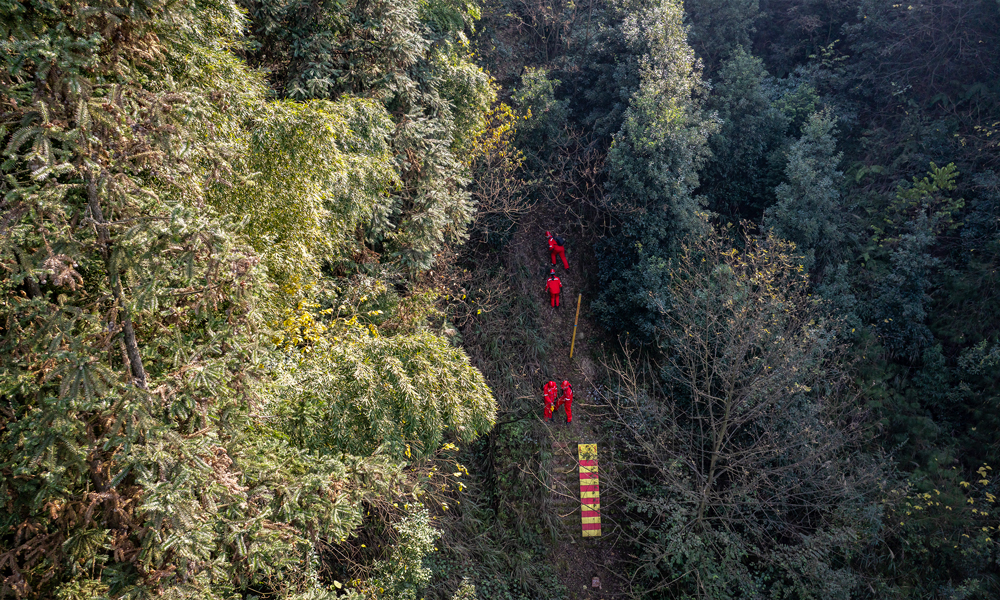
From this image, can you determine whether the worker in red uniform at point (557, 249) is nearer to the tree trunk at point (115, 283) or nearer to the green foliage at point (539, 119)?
the green foliage at point (539, 119)

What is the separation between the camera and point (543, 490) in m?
11.9

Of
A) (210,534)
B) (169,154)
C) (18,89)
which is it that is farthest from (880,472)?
(18,89)

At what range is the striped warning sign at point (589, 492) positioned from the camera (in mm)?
11266

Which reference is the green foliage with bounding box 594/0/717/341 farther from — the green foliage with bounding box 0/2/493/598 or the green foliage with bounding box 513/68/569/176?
the green foliage with bounding box 0/2/493/598

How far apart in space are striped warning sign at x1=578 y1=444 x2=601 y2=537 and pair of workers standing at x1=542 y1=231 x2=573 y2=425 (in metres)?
1.63

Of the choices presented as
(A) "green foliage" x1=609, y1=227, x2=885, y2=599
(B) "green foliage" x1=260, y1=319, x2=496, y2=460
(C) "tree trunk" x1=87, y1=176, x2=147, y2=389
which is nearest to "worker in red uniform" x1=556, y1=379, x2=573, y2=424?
(A) "green foliage" x1=609, y1=227, x2=885, y2=599

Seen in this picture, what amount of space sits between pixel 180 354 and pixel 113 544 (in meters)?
1.28

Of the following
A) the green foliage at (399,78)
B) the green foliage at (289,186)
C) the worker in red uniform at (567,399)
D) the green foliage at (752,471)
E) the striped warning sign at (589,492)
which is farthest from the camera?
the worker in red uniform at (567,399)

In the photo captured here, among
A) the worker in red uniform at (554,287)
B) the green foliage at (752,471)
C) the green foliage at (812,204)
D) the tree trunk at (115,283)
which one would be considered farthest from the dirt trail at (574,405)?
the tree trunk at (115,283)

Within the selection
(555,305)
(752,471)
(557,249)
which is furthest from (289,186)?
(752,471)

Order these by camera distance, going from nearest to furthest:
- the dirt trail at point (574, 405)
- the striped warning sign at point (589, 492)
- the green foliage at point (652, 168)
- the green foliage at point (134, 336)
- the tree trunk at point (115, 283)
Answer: the green foliage at point (134, 336)
the tree trunk at point (115, 283)
the striped warning sign at point (589, 492)
the dirt trail at point (574, 405)
the green foliage at point (652, 168)

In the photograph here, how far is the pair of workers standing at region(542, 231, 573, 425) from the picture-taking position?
12.6m

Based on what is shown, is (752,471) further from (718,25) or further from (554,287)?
(718,25)

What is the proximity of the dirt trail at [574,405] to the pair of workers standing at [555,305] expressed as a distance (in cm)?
21
